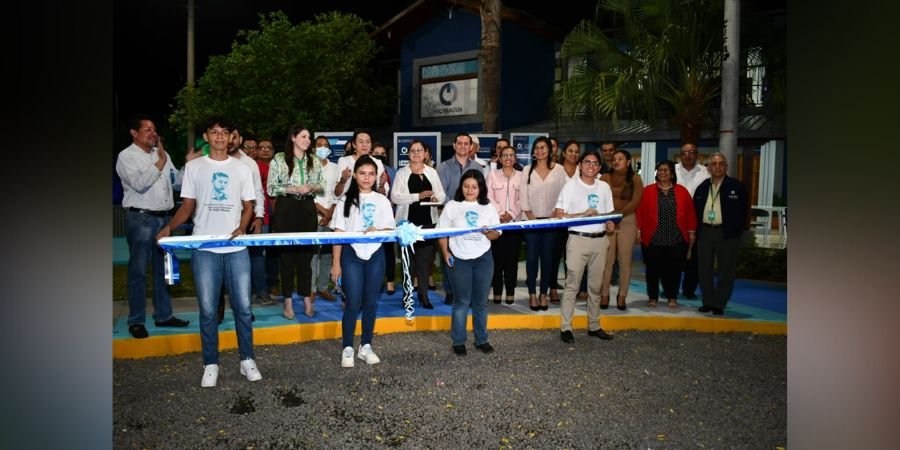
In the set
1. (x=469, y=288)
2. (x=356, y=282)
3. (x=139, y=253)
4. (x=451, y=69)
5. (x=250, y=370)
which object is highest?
(x=451, y=69)

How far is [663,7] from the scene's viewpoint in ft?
42.5

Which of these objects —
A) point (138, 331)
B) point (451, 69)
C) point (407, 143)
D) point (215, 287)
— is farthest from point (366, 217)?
point (451, 69)

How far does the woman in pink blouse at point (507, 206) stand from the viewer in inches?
331

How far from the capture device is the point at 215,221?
5.35 meters

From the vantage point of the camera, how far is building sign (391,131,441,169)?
532 inches

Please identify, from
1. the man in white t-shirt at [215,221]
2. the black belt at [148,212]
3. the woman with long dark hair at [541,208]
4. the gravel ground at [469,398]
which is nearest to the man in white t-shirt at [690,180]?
the woman with long dark hair at [541,208]

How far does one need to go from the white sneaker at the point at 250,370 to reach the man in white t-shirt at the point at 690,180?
5755 mm

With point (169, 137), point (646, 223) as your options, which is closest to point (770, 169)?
point (646, 223)

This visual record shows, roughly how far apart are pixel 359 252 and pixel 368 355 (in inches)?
37.1
